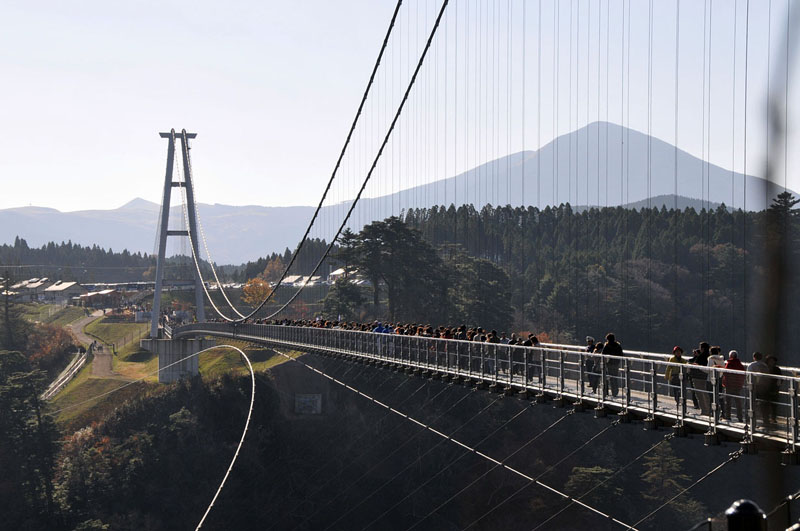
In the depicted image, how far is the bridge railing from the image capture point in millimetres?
15945

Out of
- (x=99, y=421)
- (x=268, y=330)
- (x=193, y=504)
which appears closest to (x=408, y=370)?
(x=268, y=330)

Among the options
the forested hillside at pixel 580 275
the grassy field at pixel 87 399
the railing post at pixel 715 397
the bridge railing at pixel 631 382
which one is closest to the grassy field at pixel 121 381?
the grassy field at pixel 87 399

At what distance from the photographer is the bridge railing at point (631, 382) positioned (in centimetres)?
A: 1595

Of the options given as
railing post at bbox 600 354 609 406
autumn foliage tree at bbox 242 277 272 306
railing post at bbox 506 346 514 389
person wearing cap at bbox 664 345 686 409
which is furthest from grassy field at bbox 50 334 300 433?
person wearing cap at bbox 664 345 686 409

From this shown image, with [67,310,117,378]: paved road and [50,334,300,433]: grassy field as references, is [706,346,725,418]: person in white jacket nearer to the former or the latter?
[50,334,300,433]: grassy field

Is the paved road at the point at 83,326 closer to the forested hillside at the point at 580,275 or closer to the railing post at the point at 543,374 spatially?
the forested hillside at the point at 580,275

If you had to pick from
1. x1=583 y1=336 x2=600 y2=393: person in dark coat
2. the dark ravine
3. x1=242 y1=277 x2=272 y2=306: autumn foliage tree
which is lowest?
the dark ravine

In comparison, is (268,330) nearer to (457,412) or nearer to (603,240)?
(457,412)

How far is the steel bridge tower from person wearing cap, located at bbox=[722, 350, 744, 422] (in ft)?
302

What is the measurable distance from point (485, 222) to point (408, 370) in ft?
231

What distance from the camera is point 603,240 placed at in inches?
3297

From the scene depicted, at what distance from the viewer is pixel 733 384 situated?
54.6ft

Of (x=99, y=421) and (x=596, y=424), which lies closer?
(x=596, y=424)

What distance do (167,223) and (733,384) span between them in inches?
3897
